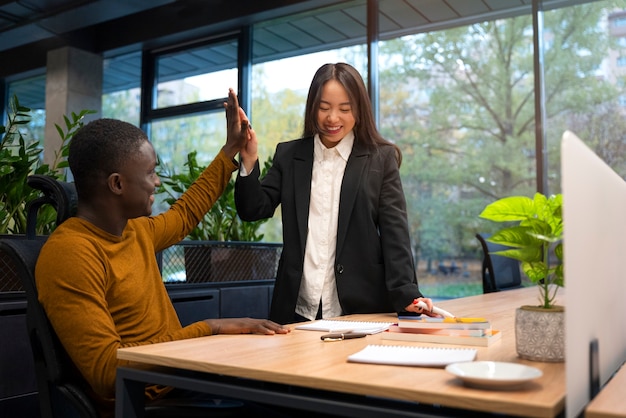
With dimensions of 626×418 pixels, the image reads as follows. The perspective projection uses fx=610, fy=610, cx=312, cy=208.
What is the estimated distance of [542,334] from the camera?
982 millimetres

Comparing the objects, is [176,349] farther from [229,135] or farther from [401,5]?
[401,5]

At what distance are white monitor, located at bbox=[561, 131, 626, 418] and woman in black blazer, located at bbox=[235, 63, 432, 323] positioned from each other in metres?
0.64

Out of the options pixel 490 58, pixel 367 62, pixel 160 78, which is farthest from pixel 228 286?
pixel 160 78

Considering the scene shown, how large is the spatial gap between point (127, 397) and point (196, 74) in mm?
4583

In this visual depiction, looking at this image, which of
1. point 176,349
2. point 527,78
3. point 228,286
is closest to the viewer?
point 176,349

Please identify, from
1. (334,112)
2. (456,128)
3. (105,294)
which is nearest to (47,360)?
(105,294)

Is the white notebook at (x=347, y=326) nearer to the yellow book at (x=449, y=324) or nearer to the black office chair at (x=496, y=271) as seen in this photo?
the yellow book at (x=449, y=324)

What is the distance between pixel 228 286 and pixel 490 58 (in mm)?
2520

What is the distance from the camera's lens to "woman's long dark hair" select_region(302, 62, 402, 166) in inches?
69.1

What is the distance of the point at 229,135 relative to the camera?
1.66 metres

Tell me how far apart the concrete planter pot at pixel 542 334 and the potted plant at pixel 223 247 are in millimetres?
1765

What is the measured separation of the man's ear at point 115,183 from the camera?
1275mm

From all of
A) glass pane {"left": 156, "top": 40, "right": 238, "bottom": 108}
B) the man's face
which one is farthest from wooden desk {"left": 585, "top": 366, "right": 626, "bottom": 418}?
glass pane {"left": 156, "top": 40, "right": 238, "bottom": 108}

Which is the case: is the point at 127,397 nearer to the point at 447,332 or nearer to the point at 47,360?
the point at 47,360
